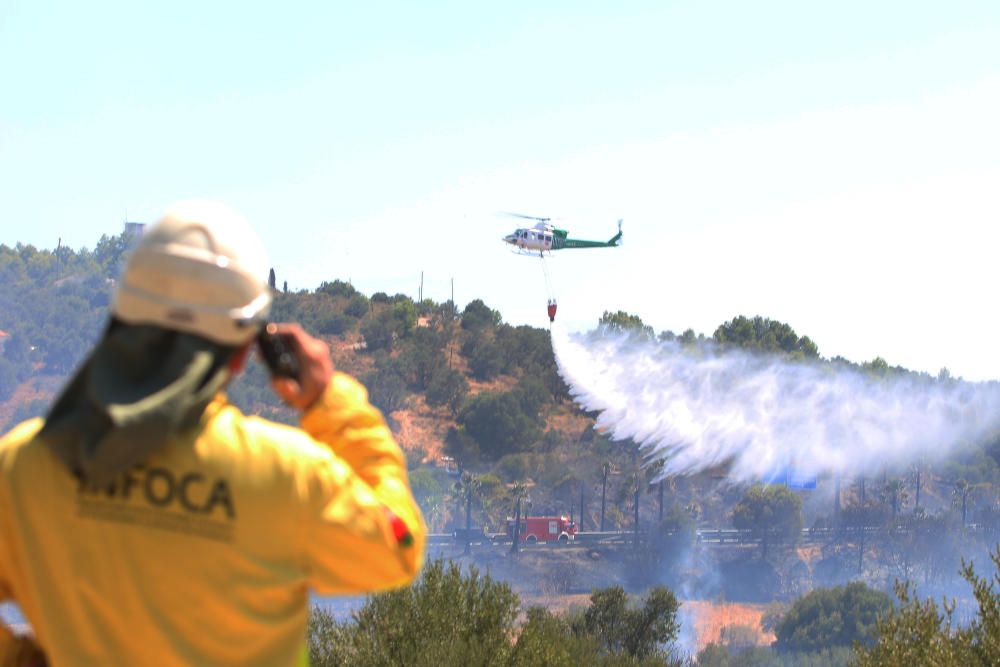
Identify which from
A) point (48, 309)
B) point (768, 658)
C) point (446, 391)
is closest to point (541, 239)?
point (768, 658)

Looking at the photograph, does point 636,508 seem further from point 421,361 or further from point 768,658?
point 768,658

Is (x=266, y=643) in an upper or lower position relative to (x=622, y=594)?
upper

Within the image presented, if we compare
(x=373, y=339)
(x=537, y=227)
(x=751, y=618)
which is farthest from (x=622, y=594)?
(x=373, y=339)

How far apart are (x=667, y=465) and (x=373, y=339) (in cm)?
4261

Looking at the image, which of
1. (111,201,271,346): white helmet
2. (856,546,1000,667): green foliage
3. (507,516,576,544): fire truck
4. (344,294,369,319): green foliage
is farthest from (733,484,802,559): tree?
(111,201,271,346): white helmet

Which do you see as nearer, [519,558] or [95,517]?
[95,517]

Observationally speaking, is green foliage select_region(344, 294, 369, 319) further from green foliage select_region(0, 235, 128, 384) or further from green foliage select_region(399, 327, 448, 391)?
green foliage select_region(0, 235, 128, 384)

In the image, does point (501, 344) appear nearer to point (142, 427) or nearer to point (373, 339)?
point (373, 339)

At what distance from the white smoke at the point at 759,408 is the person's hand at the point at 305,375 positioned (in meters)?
88.5

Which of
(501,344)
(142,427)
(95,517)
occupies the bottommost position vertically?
(95,517)

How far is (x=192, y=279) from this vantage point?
109 inches

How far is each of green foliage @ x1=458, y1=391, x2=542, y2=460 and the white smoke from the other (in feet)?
32.5

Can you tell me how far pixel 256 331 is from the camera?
2.87m

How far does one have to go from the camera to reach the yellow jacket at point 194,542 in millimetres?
2785
